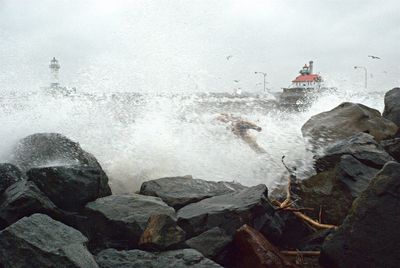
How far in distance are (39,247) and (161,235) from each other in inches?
31.2

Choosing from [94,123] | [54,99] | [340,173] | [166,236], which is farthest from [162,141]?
[166,236]

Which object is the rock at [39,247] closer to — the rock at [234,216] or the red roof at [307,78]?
the rock at [234,216]

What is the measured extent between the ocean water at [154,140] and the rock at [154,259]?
2620 mm

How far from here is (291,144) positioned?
21.9ft

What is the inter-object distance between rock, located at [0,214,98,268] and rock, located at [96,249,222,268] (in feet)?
0.54

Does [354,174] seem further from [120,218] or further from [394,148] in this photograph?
[120,218]

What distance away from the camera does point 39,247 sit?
2.07m

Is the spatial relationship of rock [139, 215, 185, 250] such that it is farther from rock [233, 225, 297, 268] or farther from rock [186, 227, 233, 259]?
rock [233, 225, 297, 268]

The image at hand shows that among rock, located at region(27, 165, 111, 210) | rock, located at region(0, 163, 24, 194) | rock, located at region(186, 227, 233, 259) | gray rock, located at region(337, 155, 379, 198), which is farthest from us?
gray rock, located at region(337, 155, 379, 198)

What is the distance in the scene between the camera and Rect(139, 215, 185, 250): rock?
99.0 inches

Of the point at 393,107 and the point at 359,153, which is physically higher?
the point at 393,107

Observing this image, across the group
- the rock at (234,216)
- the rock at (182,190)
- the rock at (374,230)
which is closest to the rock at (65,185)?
the rock at (182,190)

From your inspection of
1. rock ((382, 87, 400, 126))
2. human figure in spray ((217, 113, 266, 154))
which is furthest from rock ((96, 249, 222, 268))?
rock ((382, 87, 400, 126))

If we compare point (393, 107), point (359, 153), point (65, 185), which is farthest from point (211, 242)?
point (393, 107)
